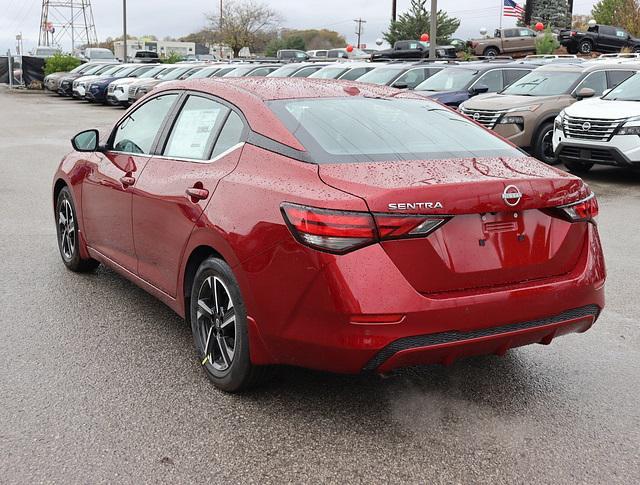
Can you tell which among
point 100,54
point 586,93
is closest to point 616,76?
point 586,93

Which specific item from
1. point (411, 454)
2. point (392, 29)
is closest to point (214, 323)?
point (411, 454)

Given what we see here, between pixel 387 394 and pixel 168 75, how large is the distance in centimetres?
2544

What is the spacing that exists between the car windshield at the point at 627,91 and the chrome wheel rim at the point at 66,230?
913 cm

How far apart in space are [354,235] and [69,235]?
149 inches

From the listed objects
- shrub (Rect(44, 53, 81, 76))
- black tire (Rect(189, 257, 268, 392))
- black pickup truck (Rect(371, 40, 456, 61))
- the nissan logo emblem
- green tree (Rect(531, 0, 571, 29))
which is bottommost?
black tire (Rect(189, 257, 268, 392))

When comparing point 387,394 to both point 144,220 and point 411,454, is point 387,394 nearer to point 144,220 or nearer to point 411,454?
point 411,454

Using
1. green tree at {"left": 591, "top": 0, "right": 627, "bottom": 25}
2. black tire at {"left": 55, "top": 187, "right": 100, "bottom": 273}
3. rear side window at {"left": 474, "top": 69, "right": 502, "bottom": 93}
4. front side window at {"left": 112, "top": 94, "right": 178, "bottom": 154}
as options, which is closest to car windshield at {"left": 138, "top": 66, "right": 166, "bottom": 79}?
rear side window at {"left": 474, "top": 69, "right": 502, "bottom": 93}

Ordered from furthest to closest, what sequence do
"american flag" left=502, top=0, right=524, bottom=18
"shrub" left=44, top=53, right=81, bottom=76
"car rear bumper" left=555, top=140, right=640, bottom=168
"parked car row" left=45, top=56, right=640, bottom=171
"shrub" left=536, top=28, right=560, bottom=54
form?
"american flag" left=502, top=0, right=524, bottom=18 → "shrub" left=44, top=53, right=81, bottom=76 → "shrub" left=536, top=28, right=560, bottom=54 → "parked car row" left=45, top=56, right=640, bottom=171 → "car rear bumper" left=555, top=140, right=640, bottom=168

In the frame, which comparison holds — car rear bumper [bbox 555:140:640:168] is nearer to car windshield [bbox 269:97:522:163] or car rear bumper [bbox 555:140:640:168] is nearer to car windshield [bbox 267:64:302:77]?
car windshield [bbox 269:97:522:163]

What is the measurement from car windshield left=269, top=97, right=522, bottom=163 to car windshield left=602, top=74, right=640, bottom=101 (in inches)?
344

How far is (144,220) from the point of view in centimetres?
464

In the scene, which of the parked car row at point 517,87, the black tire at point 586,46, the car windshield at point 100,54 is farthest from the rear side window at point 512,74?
the car windshield at point 100,54

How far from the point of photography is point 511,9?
44.8 meters

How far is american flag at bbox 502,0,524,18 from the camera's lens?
44.4 metres
